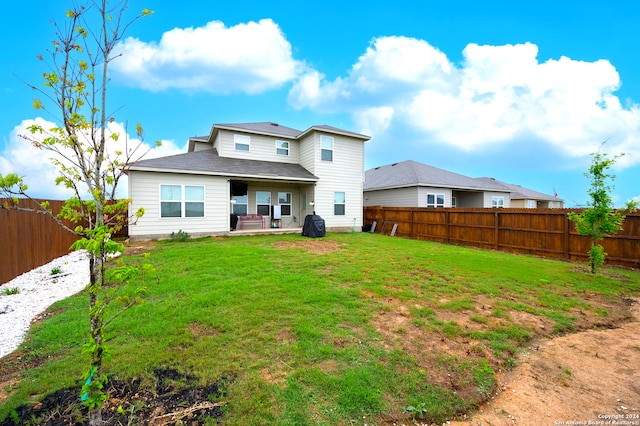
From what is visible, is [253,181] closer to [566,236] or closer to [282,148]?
[282,148]

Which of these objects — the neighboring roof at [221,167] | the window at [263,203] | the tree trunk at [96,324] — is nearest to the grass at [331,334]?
the tree trunk at [96,324]

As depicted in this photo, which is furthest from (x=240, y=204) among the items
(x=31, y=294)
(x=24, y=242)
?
(x=31, y=294)

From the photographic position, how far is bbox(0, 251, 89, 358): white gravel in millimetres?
3976

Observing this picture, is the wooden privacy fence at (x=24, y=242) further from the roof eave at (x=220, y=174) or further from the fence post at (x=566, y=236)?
the fence post at (x=566, y=236)

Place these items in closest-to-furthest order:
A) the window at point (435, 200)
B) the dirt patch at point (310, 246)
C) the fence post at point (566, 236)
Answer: the fence post at point (566, 236), the dirt patch at point (310, 246), the window at point (435, 200)

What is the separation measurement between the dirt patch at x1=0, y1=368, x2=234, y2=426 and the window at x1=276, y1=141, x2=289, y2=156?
14.8 metres

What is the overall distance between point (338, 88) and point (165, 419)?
17.3 m

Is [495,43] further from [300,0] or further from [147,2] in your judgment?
[147,2]

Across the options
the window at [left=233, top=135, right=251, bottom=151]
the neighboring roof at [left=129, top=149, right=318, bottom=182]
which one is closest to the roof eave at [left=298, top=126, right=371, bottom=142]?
the neighboring roof at [left=129, top=149, right=318, bottom=182]

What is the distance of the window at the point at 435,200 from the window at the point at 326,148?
7755 millimetres

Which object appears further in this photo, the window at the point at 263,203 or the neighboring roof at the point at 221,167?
the window at the point at 263,203

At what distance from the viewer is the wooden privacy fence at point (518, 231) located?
8.08 metres

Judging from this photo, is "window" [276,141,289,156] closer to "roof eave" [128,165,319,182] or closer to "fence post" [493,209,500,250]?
"roof eave" [128,165,319,182]

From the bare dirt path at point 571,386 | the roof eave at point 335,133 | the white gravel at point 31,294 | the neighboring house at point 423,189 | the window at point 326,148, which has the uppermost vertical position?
the roof eave at point 335,133
